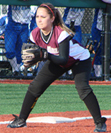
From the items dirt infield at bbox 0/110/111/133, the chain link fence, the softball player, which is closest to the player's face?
dirt infield at bbox 0/110/111/133

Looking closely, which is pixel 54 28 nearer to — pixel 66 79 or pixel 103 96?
pixel 103 96

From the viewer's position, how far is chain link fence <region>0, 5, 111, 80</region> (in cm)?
1011

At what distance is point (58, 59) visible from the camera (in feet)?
11.1

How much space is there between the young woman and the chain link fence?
613cm

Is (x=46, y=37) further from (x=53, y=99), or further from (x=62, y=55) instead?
(x=53, y=99)

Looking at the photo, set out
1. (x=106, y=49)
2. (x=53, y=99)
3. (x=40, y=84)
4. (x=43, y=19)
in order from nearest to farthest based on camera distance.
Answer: (x=43, y=19) < (x=40, y=84) < (x=53, y=99) < (x=106, y=49)

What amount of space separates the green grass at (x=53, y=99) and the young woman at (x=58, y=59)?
168 cm

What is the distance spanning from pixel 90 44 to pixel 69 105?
14.3 feet

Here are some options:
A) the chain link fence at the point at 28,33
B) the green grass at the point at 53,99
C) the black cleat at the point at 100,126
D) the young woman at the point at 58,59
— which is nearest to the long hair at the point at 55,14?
the young woman at the point at 58,59

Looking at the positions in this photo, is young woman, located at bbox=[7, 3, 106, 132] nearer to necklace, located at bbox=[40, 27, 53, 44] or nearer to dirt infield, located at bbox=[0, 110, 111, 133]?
necklace, located at bbox=[40, 27, 53, 44]

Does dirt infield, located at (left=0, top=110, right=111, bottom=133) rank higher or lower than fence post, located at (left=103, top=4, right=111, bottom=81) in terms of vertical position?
higher

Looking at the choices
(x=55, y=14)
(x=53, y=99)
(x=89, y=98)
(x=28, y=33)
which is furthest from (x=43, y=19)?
(x=28, y=33)

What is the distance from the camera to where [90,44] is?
10164mm

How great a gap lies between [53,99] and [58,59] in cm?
355
